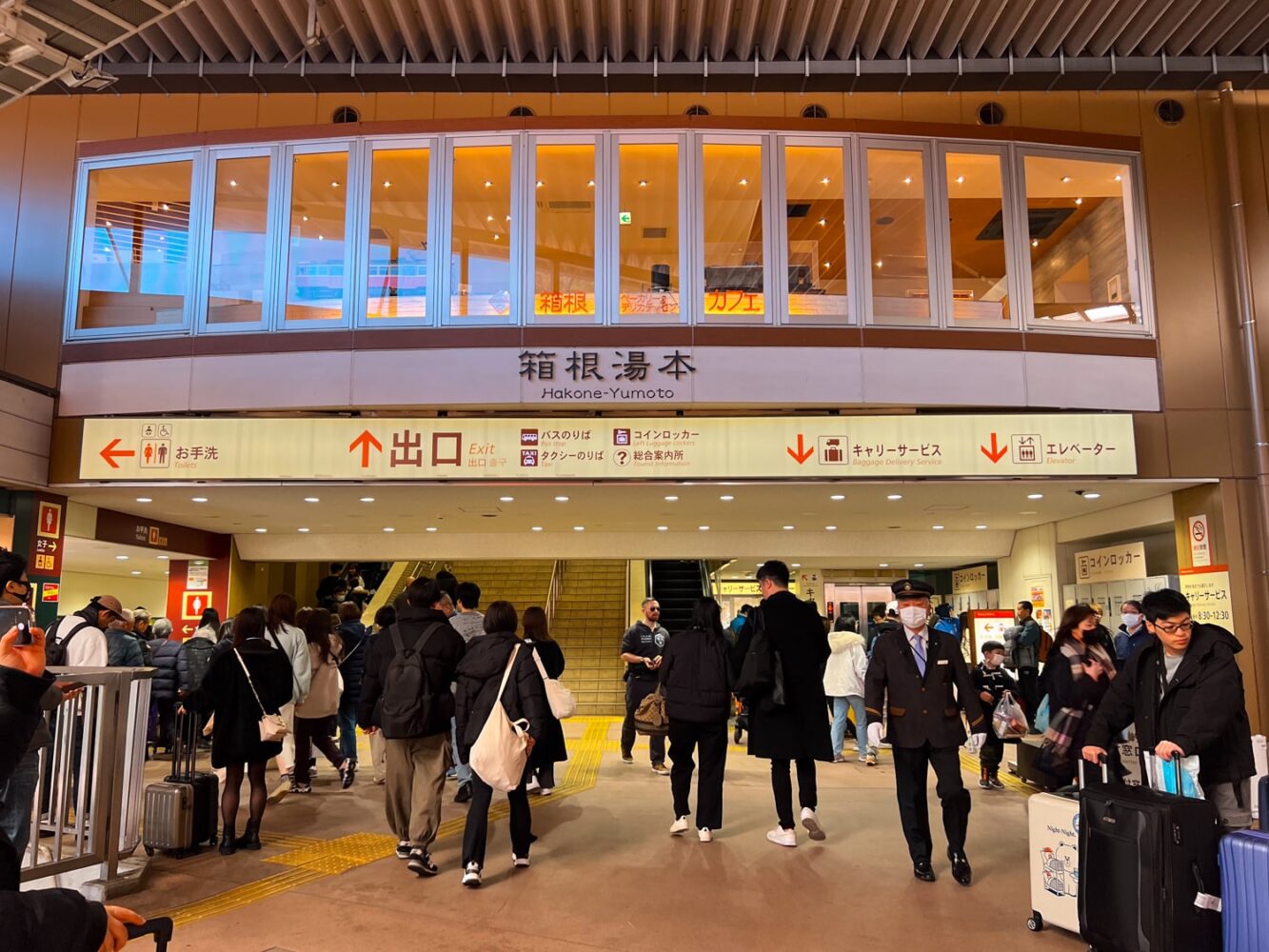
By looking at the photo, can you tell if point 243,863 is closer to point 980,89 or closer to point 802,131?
point 802,131

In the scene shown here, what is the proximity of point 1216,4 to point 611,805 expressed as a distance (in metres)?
9.74

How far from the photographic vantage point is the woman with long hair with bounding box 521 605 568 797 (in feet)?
18.0

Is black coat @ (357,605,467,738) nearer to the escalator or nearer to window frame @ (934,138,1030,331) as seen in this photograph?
window frame @ (934,138,1030,331)

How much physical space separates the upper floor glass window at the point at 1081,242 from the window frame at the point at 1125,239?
0.9 inches

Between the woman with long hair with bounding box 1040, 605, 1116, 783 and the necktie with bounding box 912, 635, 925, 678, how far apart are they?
851 millimetres

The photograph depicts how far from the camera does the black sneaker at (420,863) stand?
15.6ft

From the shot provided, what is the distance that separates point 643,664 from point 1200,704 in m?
5.27

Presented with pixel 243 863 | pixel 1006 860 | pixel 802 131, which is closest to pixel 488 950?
pixel 243 863

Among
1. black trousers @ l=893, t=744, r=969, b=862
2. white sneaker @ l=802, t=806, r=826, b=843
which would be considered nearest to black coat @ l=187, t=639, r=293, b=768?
white sneaker @ l=802, t=806, r=826, b=843

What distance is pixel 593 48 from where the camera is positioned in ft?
30.8

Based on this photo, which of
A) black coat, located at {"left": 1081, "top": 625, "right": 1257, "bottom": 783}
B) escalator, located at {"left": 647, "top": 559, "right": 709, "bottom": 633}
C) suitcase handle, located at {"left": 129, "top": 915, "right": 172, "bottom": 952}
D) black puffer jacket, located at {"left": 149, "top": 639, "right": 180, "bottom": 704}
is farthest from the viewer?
escalator, located at {"left": 647, "top": 559, "right": 709, "bottom": 633}

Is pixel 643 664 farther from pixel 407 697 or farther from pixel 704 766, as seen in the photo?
pixel 407 697

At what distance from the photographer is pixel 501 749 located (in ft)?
15.4

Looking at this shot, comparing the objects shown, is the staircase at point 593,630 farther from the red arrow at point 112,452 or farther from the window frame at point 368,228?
the red arrow at point 112,452
